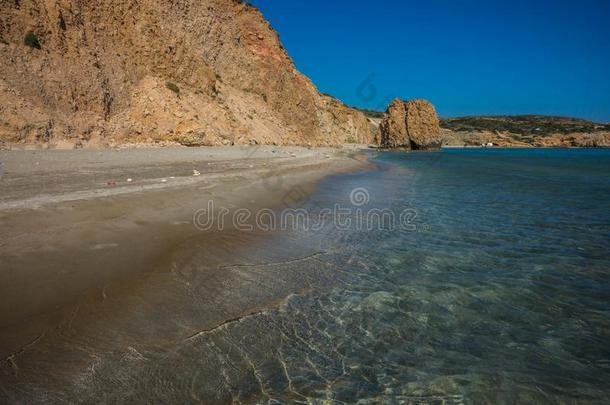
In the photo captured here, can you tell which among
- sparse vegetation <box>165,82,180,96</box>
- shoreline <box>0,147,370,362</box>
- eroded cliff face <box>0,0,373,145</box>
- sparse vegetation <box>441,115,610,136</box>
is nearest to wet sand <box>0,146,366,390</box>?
shoreline <box>0,147,370,362</box>

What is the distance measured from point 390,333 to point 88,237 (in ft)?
13.8

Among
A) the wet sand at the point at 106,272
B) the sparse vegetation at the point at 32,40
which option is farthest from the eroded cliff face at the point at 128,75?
the wet sand at the point at 106,272

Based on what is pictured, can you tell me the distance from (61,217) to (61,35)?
66.5ft

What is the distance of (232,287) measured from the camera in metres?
4.02

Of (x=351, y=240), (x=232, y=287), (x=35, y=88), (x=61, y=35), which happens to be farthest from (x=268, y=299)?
(x=61, y=35)

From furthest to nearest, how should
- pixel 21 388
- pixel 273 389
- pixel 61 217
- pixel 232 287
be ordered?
pixel 61 217
pixel 232 287
pixel 273 389
pixel 21 388

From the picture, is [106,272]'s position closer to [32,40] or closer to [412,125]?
[32,40]

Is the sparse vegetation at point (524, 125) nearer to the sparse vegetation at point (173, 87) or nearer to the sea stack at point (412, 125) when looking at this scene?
the sea stack at point (412, 125)

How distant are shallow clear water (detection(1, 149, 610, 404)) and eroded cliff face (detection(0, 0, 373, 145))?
18.1 meters

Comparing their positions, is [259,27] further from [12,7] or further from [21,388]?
[21,388]

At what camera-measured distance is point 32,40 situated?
19250 millimetres

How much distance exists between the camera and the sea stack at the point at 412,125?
7269cm

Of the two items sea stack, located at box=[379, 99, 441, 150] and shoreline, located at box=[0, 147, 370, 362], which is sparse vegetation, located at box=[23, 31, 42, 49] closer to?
shoreline, located at box=[0, 147, 370, 362]

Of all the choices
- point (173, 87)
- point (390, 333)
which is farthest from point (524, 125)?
point (390, 333)
